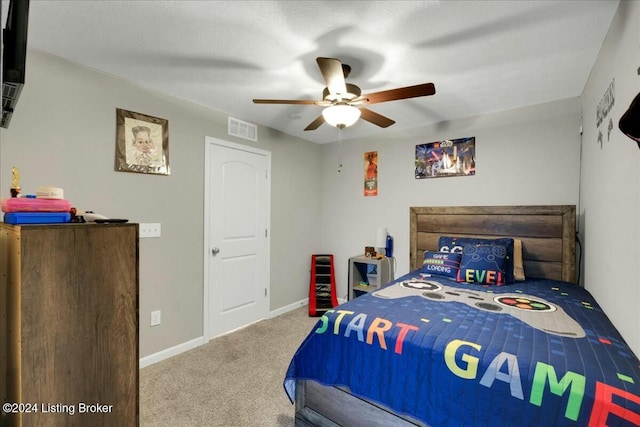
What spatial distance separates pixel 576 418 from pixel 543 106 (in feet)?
9.10

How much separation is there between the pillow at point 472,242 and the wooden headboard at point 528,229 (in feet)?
0.60

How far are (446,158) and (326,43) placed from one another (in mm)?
2103

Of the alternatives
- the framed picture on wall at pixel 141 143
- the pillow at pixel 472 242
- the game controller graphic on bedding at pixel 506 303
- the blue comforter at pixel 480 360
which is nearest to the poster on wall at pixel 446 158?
the pillow at pixel 472 242

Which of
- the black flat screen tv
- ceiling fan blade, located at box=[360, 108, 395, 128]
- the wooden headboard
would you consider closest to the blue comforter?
the wooden headboard

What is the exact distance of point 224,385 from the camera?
87.9 inches

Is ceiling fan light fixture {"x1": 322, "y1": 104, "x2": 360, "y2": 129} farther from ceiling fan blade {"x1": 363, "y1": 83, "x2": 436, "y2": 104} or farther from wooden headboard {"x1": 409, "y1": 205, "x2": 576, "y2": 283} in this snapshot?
wooden headboard {"x1": 409, "y1": 205, "x2": 576, "y2": 283}

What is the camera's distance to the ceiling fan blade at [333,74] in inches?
63.6

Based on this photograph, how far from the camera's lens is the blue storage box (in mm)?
1181

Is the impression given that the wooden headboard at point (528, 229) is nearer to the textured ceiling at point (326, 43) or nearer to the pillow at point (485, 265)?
the pillow at point (485, 265)

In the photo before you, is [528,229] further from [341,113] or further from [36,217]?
[36,217]

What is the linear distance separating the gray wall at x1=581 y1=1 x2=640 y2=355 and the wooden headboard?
38 centimetres

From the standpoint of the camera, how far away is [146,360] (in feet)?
8.20

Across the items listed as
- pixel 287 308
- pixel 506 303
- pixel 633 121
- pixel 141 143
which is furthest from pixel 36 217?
pixel 287 308

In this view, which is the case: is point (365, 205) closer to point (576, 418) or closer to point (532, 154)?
point (532, 154)
